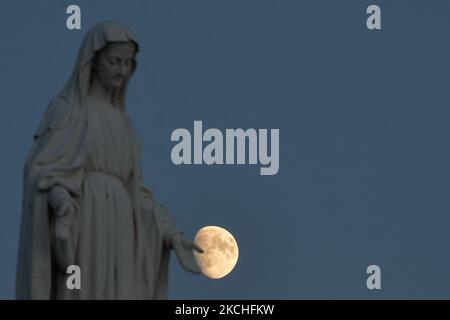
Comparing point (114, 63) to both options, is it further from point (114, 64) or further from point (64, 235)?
point (64, 235)

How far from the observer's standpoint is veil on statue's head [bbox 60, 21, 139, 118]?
158 ft

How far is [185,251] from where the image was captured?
48312mm

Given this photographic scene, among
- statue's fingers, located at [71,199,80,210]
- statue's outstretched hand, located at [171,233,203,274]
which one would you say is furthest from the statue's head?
statue's outstretched hand, located at [171,233,203,274]

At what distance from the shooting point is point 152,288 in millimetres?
48281

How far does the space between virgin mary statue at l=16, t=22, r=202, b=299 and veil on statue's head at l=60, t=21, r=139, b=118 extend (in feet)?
0.04

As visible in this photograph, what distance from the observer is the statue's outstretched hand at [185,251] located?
4791 cm

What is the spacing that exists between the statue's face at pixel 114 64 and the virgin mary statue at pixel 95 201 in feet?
0.04

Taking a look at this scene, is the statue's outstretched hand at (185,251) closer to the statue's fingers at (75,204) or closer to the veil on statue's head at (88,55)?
the statue's fingers at (75,204)

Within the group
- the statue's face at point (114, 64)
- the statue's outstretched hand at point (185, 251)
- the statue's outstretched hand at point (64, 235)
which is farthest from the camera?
the statue's face at point (114, 64)

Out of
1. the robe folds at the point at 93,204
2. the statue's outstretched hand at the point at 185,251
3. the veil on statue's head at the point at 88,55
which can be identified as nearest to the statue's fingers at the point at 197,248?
the statue's outstretched hand at the point at 185,251

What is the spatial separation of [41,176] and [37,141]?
0.83 metres

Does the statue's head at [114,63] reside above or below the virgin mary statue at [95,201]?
above

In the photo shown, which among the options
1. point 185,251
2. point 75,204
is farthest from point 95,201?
point 185,251
